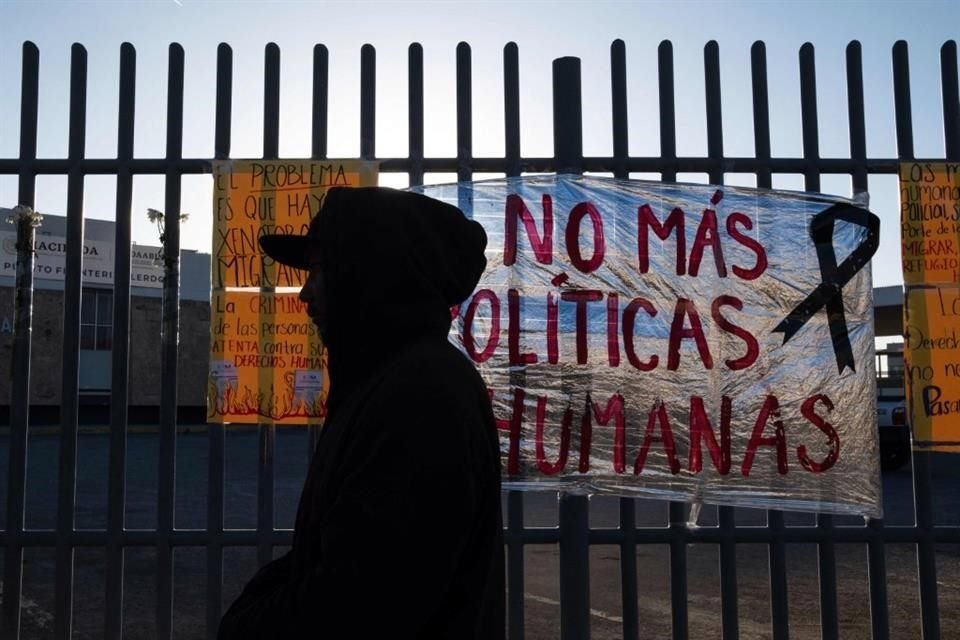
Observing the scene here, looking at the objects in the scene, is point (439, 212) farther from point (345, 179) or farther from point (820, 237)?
point (820, 237)

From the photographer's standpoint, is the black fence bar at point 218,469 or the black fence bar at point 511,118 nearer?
the black fence bar at point 218,469

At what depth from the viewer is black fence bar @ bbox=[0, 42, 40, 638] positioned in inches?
144

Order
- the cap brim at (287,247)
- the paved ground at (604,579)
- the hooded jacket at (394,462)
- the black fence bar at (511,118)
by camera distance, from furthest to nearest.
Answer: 1. the paved ground at (604,579)
2. the black fence bar at (511,118)
3. the cap brim at (287,247)
4. the hooded jacket at (394,462)

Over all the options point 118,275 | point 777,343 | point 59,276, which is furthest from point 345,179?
point 59,276

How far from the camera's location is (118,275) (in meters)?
3.71

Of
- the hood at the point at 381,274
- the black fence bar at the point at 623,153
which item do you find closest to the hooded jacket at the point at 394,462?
the hood at the point at 381,274

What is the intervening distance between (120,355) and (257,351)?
574mm

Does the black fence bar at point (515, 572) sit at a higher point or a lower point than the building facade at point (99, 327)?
lower

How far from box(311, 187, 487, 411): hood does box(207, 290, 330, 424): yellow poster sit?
2.08 m

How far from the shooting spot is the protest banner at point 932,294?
3.81m

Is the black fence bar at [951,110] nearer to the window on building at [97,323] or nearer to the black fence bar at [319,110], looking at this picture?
the black fence bar at [319,110]

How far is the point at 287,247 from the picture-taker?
2.08 m

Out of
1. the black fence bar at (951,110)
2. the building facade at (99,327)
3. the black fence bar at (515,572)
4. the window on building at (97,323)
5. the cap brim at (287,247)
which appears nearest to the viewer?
the cap brim at (287,247)

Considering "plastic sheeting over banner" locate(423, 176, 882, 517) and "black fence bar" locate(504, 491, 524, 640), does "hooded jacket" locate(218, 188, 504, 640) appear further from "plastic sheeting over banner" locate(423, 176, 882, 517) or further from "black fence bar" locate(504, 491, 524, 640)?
"plastic sheeting over banner" locate(423, 176, 882, 517)
